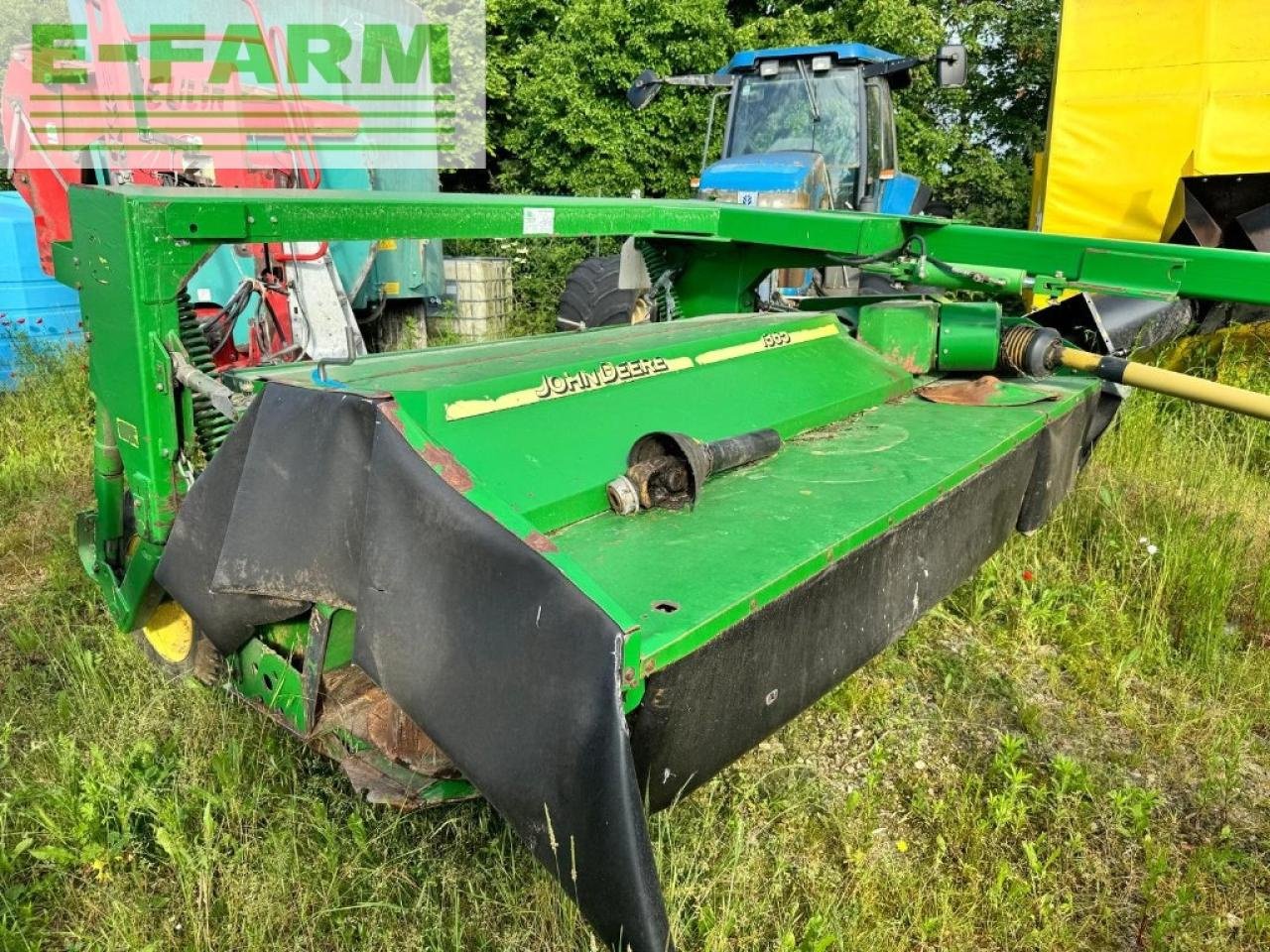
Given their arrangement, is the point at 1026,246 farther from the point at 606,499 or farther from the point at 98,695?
the point at 98,695

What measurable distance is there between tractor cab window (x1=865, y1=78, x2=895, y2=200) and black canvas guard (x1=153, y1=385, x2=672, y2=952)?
5488mm

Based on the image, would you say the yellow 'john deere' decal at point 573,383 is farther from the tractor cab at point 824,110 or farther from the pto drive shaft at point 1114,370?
the tractor cab at point 824,110

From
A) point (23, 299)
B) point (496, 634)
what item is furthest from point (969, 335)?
point (23, 299)

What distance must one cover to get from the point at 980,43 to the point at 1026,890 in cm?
1159

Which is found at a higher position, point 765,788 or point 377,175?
point 377,175

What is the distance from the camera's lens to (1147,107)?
556 centimetres

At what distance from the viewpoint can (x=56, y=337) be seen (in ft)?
18.9

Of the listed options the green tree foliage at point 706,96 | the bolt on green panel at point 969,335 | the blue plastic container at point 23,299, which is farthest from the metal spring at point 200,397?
the green tree foliage at point 706,96

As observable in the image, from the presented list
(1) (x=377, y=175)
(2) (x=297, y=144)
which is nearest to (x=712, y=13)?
(1) (x=377, y=175)

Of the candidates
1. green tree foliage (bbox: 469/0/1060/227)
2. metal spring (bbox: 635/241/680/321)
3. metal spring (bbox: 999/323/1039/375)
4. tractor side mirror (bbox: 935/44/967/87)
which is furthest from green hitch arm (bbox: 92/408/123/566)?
green tree foliage (bbox: 469/0/1060/227)

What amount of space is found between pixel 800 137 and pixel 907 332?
389 cm

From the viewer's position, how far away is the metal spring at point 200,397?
6.83ft

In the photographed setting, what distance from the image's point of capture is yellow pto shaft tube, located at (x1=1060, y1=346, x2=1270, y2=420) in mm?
2338

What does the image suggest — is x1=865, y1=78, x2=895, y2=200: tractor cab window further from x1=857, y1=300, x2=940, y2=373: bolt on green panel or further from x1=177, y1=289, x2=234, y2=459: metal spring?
x1=177, y1=289, x2=234, y2=459: metal spring
